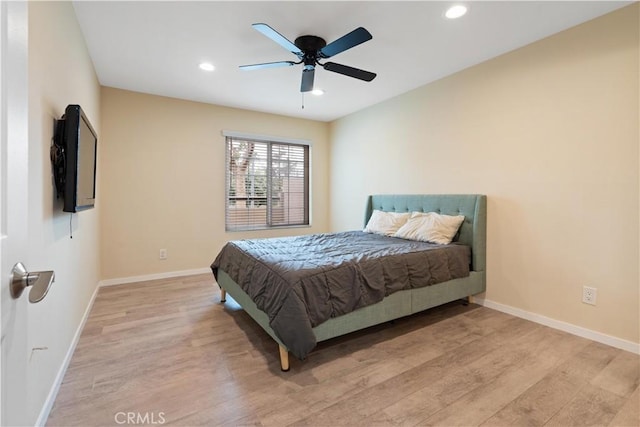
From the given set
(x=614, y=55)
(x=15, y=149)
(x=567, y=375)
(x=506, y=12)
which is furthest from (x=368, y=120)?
(x=15, y=149)

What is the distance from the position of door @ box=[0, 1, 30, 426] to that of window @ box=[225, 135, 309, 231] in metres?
3.88

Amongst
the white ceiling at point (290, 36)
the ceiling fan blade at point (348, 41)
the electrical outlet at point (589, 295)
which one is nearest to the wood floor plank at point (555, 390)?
the electrical outlet at point (589, 295)

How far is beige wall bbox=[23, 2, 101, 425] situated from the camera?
1.37 meters

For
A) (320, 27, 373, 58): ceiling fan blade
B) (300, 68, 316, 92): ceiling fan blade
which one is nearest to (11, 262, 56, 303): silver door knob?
(320, 27, 373, 58): ceiling fan blade

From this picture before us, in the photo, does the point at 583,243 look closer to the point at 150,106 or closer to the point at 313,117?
the point at 313,117

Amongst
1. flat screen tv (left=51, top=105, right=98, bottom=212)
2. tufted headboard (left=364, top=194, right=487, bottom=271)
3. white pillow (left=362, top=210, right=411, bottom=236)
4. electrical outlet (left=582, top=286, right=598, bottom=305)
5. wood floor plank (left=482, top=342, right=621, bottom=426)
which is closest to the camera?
wood floor plank (left=482, top=342, right=621, bottom=426)

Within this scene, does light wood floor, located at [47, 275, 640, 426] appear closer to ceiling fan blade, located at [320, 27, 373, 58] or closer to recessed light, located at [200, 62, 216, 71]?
ceiling fan blade, located at [320, 27, 373, 58]

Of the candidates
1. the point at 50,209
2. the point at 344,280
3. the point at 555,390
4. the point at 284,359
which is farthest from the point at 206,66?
the point at 555,390

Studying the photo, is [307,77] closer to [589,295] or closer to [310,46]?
[310,46]

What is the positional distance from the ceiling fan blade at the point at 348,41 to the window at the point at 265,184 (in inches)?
101

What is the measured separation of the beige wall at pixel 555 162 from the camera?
2170mm

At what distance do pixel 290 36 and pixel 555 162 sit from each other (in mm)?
2486

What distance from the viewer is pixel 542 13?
7.29 ft

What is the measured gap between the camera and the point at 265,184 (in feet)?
16.1
